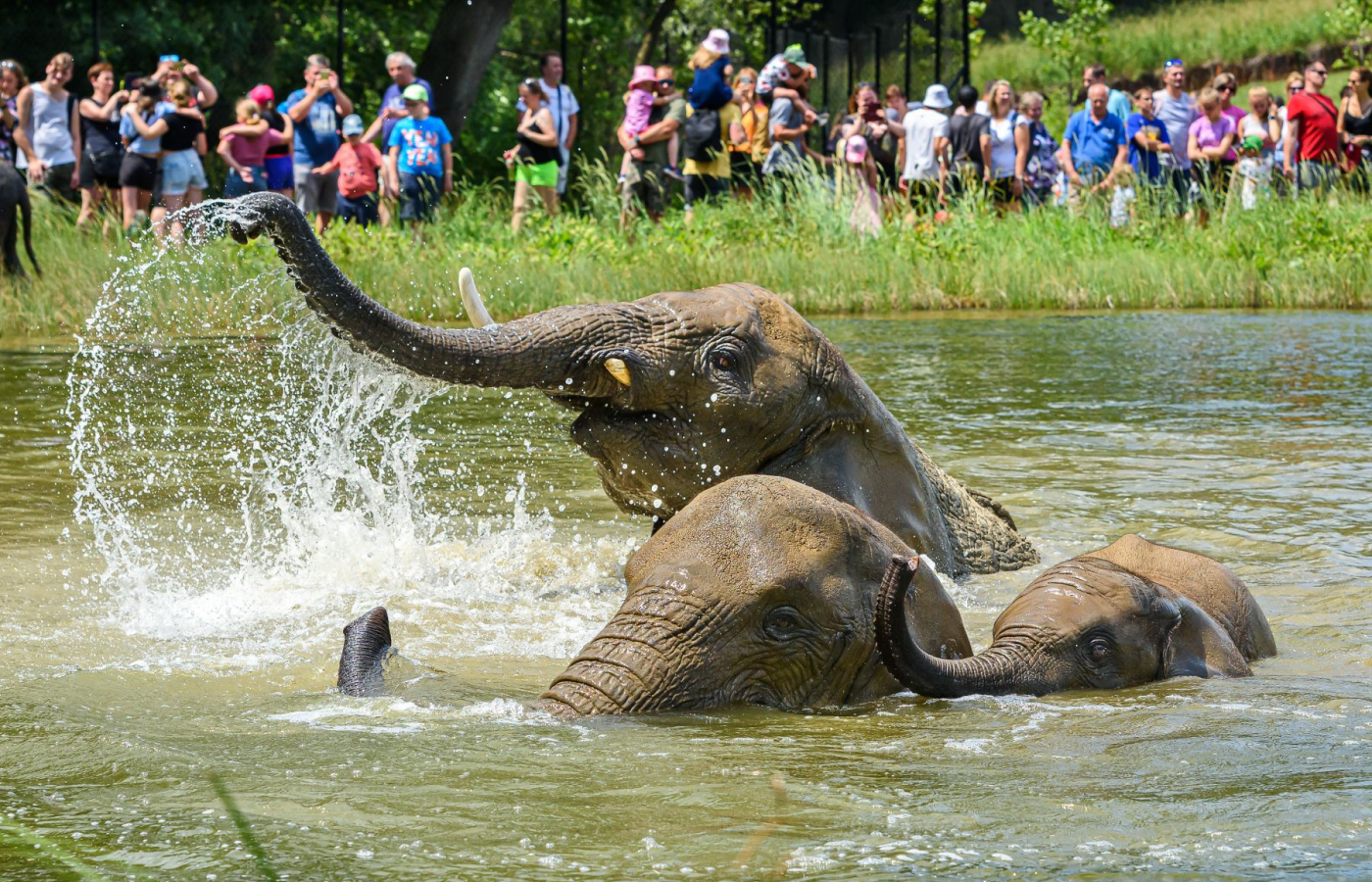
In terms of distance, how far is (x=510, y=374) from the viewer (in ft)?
20.4

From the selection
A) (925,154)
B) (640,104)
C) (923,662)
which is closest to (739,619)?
(923,662)

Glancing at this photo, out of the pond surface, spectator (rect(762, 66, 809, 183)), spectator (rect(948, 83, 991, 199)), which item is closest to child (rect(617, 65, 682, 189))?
spectator (rect(762, 66, 809, 183))

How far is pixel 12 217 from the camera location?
16453mm

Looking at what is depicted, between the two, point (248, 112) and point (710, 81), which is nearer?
point (248, 112)

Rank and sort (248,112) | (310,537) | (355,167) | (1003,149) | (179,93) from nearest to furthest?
(310,537)
(179,93)
(355,167)
(248,112)
(1003,149)

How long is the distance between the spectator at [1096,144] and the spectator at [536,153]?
5.94 metres

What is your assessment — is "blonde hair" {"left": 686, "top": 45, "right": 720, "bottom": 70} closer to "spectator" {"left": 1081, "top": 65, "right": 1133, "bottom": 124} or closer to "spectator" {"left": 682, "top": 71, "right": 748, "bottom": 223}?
"spectator" {"left": 682, "top": 71, "right": 748, "bottom": 223}

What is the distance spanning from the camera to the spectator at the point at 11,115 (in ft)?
65.5

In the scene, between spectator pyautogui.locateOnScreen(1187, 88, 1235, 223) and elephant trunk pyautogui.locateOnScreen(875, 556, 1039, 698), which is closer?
elephant trunk pyautogui.locateOnScreen(875, 556, 1039, 698)

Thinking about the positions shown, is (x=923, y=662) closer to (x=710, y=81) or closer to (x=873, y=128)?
(x=710, y=81)

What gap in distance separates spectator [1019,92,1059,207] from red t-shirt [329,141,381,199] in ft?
24.0

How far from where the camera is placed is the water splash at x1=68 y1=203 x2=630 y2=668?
251 inches

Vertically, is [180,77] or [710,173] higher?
[180,77]

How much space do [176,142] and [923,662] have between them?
51.4ft
